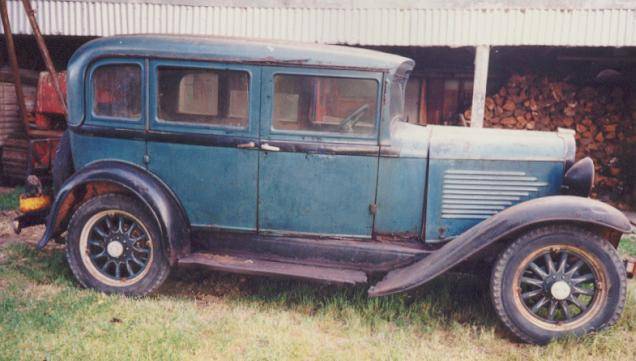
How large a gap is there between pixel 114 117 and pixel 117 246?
992 millimetres

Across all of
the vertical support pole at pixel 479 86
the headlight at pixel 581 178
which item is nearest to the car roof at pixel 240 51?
the headlight at pixel 581 178

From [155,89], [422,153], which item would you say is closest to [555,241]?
[422,153]

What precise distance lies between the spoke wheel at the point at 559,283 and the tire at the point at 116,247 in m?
2.62

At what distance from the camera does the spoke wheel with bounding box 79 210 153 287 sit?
401cm

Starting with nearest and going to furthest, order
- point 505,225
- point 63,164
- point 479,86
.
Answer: point 505,225 < point 63,164 < point 479,86

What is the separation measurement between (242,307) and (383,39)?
171 inches

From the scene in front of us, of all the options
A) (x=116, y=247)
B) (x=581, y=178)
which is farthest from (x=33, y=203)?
(x=581, y=178)

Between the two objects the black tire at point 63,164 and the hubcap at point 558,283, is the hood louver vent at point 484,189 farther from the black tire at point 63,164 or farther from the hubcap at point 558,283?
the black tire at point 63,164

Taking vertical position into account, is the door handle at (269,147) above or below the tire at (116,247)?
above

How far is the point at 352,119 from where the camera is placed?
3.79 m

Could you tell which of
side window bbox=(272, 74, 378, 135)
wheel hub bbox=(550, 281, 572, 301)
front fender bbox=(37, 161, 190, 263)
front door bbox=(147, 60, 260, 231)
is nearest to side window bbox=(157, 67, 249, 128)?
front door bbox=(147, 60, 260, 231)

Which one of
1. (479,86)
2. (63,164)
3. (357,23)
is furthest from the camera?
(357,23)

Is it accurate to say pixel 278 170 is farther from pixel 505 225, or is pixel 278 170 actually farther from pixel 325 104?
pixel 505 225

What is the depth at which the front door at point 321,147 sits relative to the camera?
375 cm
